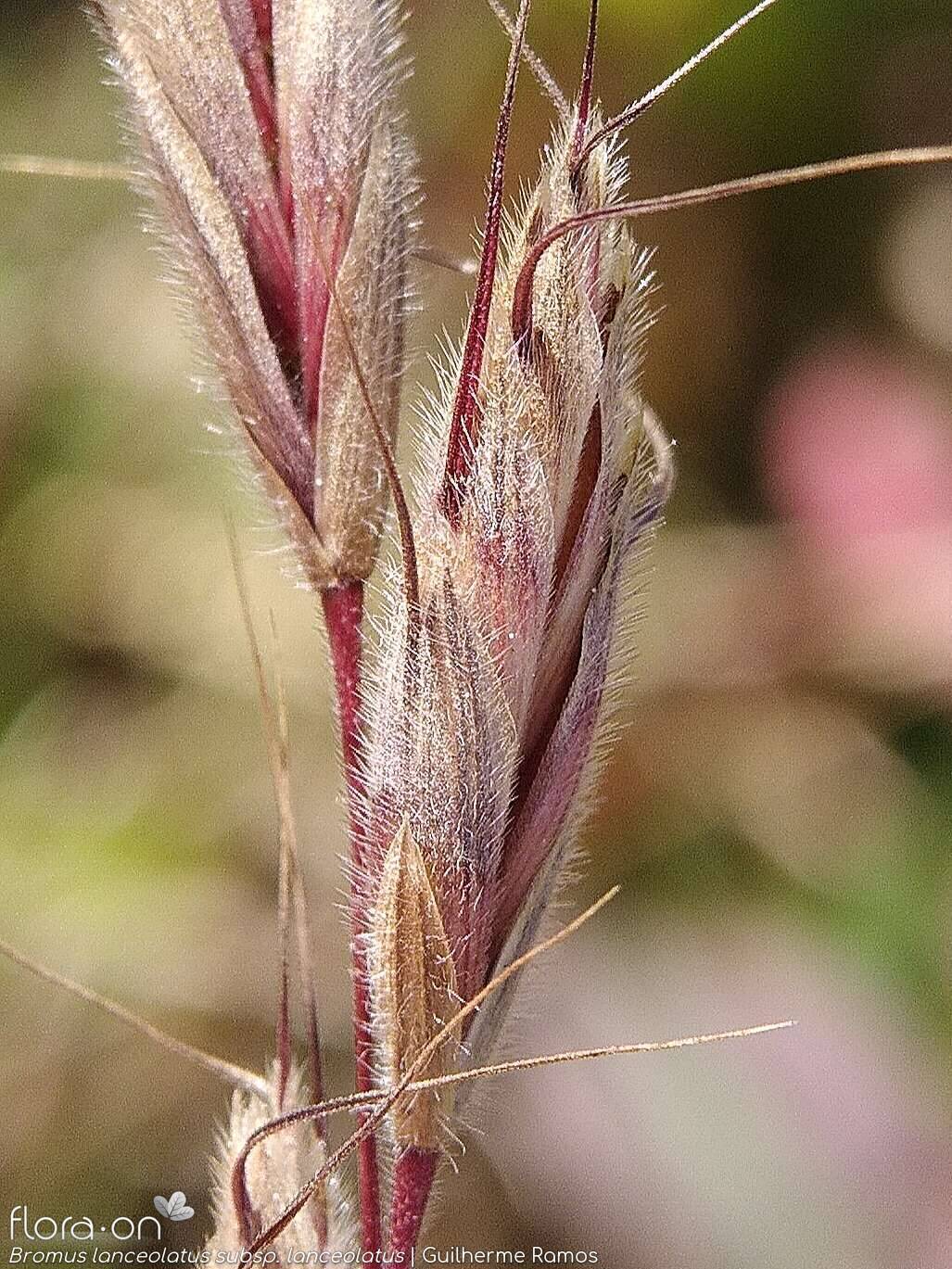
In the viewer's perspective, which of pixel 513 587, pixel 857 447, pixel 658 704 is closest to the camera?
pixel 513 587

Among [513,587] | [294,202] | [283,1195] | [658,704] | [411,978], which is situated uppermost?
[294,202]

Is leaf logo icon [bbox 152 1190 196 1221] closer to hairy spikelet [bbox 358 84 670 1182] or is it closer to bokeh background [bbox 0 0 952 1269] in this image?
hairy spikelet [bbox 358 84 670 1182]

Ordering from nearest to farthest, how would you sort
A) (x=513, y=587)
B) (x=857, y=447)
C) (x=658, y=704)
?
(x=513, y=587)
(x=658, y=704)
(x=857, y=447)

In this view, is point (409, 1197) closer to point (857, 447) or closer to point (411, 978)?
point (411, 978)

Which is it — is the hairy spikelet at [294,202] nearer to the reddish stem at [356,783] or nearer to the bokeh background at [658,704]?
the reddish stem at [356,783]

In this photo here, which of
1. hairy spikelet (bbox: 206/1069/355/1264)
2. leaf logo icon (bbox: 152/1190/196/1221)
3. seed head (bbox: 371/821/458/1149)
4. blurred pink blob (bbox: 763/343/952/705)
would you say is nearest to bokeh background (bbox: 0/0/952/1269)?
blurred pink blob (bbox: 763/343/952/705)

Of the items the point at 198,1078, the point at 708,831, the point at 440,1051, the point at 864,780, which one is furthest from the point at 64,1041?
the point at 440,1051

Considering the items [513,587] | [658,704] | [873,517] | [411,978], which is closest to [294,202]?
[513,587]
